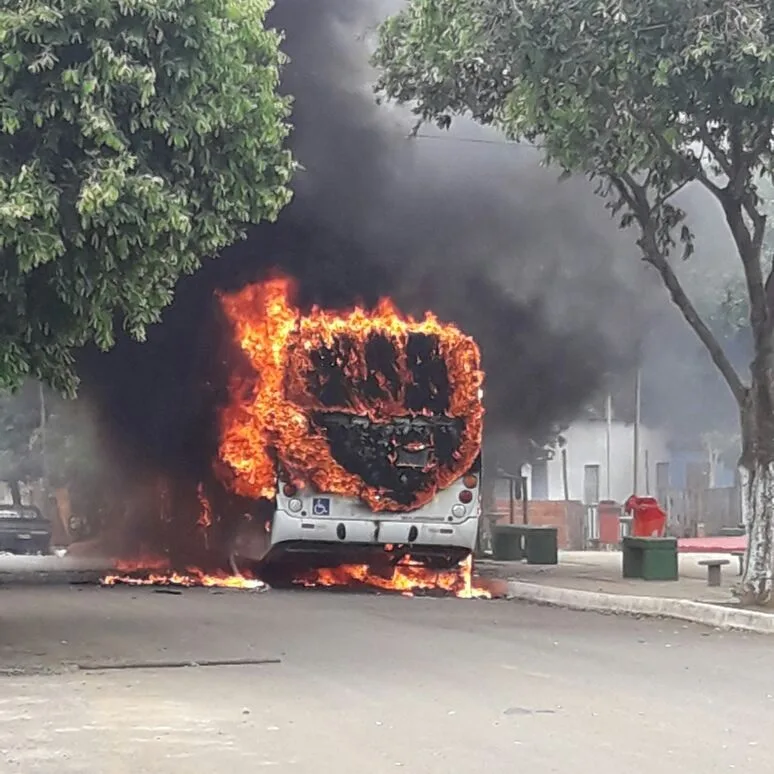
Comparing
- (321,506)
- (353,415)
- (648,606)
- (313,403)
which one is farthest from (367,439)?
(648,606)

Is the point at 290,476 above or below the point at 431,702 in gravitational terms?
above

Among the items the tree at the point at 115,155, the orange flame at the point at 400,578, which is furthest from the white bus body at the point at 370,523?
the tree at the point at 115,155

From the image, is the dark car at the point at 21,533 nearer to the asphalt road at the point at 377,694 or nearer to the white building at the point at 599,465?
the asphalt road at the point at 377,694

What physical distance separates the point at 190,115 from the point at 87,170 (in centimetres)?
88

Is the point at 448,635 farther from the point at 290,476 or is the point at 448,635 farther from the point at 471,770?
the point at 471,770

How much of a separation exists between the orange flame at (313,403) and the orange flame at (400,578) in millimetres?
1877

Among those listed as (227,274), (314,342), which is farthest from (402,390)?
(227,274)

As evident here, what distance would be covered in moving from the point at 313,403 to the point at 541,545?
27.2ft

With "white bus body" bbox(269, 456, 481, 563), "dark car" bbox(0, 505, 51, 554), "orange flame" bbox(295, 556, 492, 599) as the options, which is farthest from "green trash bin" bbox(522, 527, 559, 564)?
"dark car" bbox(0, 505, 51, 554)

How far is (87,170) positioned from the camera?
30.9 feet

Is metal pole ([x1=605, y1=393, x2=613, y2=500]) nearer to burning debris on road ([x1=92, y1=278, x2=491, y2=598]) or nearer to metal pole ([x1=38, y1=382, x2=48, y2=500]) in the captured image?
metal pole ([x1=38, y1=382, x2=48, y2=500])

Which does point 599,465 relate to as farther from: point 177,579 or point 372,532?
point 372,532

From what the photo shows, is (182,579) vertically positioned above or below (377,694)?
above

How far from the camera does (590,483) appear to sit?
50.7 meters
